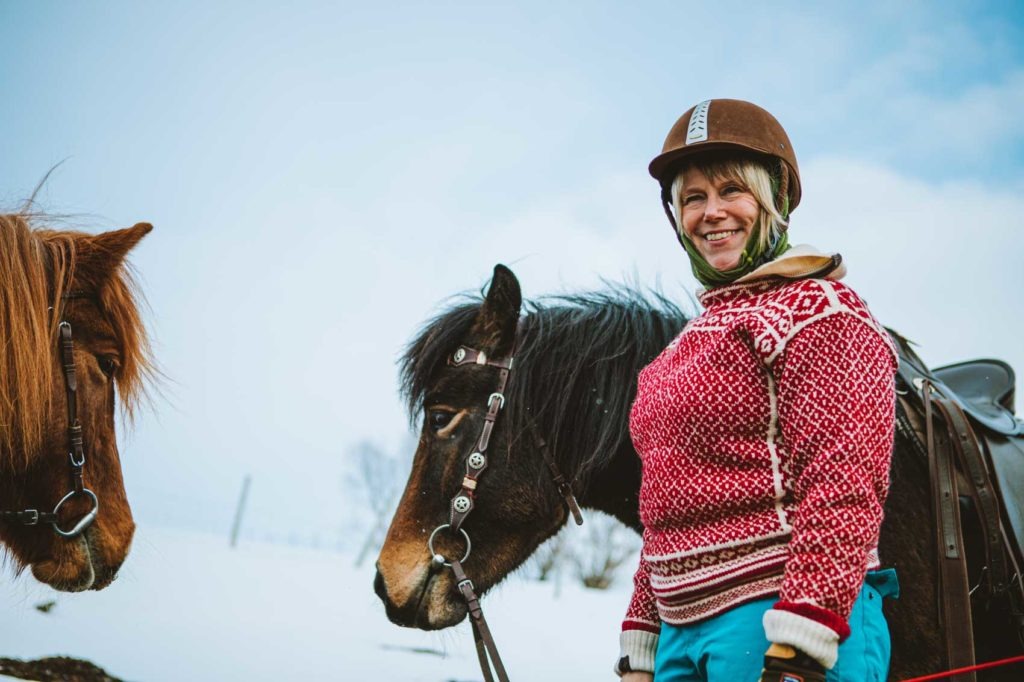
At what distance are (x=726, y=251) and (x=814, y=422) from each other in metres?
0.52

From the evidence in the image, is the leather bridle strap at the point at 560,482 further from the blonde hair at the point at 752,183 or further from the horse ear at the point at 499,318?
the blonde hair at the point at 752,183

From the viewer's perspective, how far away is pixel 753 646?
138 centimetres

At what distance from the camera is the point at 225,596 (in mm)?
6246

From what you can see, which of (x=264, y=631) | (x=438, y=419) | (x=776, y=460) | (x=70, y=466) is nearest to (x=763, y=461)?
(x=776, y=460)

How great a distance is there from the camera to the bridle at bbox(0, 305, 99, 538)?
8.52ft

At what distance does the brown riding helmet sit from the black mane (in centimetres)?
91

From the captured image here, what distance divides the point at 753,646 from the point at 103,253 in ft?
9.06

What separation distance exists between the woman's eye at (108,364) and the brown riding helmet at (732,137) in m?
2.26

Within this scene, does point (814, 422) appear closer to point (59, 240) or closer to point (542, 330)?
point (542, 330)

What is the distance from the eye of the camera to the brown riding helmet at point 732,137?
1.78m

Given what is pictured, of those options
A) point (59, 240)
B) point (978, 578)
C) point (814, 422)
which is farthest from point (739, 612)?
point (59, 240)

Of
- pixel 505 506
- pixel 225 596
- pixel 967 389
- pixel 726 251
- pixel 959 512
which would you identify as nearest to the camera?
pixel 726 251

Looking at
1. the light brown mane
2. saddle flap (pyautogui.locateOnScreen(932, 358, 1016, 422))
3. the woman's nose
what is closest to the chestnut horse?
the light brown mane

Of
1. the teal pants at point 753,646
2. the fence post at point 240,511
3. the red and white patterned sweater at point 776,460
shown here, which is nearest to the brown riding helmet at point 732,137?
the red and white patterned sweater at point 776,460
